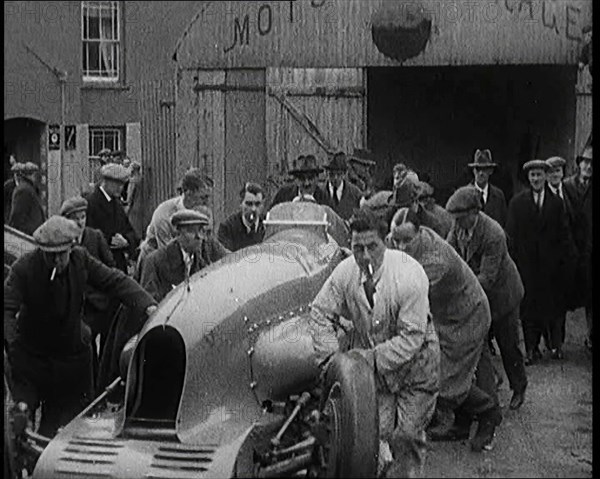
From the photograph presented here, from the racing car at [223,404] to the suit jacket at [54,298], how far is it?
0.40 meters

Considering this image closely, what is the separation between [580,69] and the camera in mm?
15875

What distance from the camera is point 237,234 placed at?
10281mm

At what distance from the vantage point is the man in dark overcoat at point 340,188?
13.0 m

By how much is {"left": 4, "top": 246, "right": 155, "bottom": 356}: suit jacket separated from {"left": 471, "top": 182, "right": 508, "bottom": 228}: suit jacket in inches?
209

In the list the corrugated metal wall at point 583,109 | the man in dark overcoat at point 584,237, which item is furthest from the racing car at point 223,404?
the corrugated metal wall at point 583,109

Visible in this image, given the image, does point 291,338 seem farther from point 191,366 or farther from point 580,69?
point 580,69

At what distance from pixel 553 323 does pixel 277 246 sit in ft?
13.0

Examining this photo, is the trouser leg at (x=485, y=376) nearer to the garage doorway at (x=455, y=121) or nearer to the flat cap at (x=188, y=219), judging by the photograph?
the flat cap at (x=188, y=219)

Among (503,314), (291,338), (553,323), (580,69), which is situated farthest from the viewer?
(580,69)

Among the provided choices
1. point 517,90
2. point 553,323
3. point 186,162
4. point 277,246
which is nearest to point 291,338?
point 277,246

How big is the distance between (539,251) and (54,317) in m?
5.21

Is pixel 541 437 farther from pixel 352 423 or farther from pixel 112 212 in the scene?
pixel 112 212

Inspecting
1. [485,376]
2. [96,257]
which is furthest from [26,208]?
[485,376]

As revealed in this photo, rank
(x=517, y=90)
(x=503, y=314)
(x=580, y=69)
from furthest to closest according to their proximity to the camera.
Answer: (x=517, y=90) < (x=580, y=69) < (x=503, y=314)
